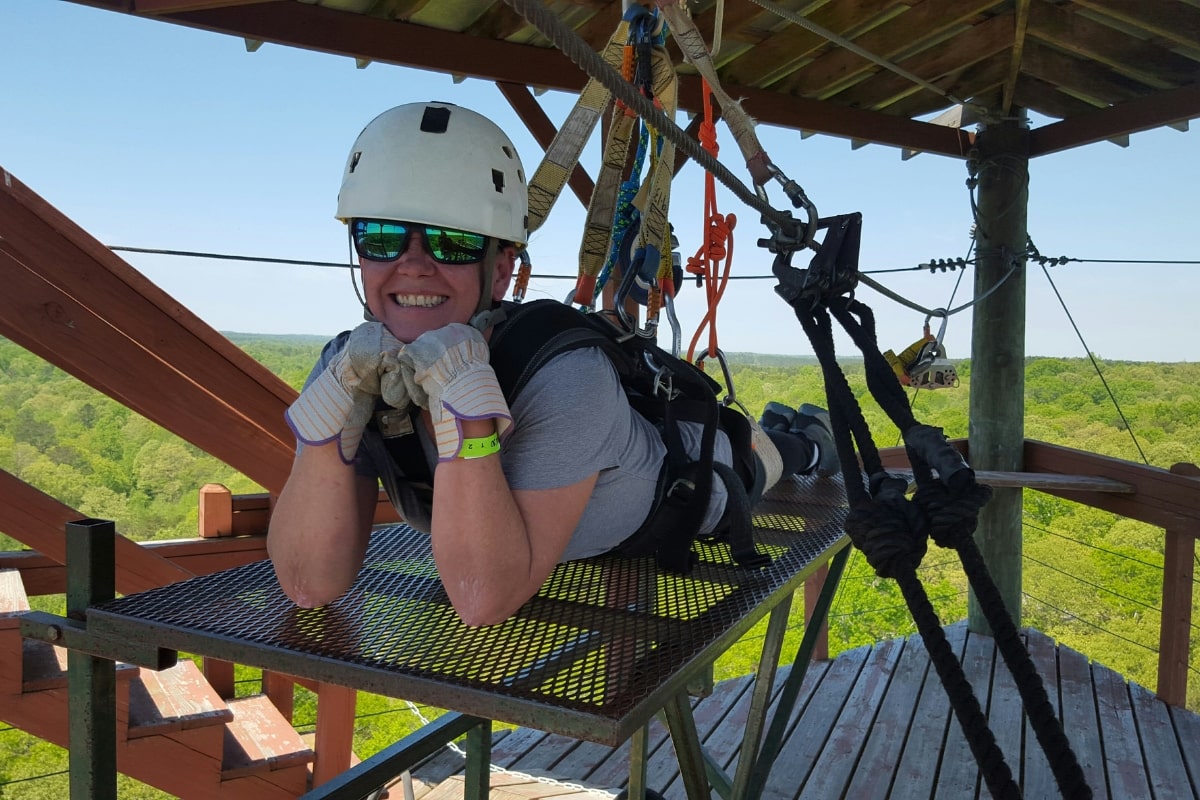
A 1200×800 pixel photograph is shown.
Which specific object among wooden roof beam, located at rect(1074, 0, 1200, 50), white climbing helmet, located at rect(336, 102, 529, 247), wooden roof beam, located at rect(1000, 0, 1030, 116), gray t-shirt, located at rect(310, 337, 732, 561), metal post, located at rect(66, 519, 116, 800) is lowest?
metal post, located at rect(66, 519, 116, 800)

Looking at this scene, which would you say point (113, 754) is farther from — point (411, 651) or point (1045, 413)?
point (1045, 413)

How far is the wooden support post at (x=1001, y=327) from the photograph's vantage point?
429cm

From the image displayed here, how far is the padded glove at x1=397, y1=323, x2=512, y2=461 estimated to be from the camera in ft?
3.53

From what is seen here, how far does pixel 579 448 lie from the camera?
1190mm

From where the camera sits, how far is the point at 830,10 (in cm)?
338

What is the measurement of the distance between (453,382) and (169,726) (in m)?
2.18

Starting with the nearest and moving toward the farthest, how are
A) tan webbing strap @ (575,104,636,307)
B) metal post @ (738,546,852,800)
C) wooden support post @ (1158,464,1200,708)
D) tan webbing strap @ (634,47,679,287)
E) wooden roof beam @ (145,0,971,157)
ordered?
tan webbing strap @ (634,47,679,287)
tan webbing strap @ (575,104,636,307)
metal post @ (738,546,852,800)
wooden roof beam @ (145,0,971,157)
wooden support post @ (1158,464,1200,708)

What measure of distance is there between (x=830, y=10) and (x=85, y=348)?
2.91 metres

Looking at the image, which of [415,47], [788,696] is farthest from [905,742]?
[415,47]

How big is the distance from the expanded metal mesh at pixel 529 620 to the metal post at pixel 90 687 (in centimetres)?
5

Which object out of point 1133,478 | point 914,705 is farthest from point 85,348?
point 1133,478

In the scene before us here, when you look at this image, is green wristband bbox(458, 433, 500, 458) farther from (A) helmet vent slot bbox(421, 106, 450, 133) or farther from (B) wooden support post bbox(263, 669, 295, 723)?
(B) wooden support post bbox(263, 669, 295, 723)

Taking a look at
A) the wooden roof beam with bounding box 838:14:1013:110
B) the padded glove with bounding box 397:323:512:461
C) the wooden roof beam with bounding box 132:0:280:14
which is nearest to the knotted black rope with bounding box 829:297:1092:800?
the padded glove with bounding box 397:323:512:461

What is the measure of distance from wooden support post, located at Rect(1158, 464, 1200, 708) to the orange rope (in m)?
2.82
